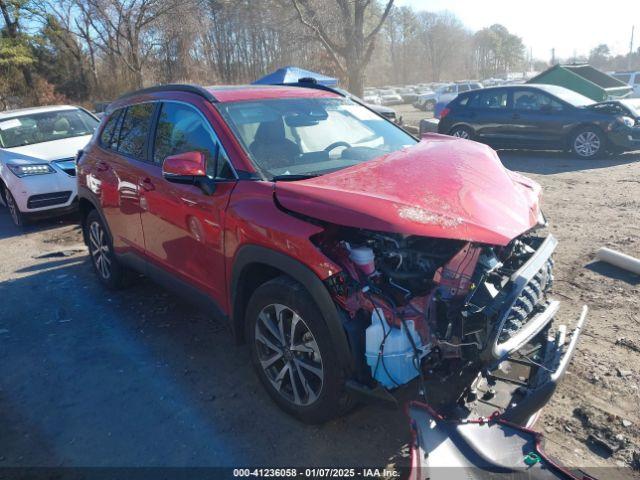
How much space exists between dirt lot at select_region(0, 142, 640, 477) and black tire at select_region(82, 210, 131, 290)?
16 centimetres

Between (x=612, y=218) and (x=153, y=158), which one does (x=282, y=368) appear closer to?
(x=153, y=158)

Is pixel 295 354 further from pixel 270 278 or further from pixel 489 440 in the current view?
pixel 489 440

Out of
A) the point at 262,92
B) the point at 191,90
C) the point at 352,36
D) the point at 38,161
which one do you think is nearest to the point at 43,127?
the point at 38,161

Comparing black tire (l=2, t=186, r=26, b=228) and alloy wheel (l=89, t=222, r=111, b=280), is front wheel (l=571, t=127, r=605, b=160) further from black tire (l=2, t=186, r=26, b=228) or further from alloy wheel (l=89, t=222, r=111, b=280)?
black tire (l=2, t=186, r=26, b=228)

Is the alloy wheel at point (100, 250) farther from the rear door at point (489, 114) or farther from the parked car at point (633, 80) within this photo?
the parked car at point (633, 80)

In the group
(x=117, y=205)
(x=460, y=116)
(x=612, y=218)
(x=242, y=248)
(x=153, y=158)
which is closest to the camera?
(x=242, y=248)

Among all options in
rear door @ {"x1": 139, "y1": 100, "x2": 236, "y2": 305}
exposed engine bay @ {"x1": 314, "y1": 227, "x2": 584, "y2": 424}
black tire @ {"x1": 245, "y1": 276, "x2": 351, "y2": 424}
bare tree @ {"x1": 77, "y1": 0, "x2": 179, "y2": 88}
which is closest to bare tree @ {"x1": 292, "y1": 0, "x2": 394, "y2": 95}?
bare tree @ {"x1": 77, "y1": 0, "x2": 179, "y2": 88}

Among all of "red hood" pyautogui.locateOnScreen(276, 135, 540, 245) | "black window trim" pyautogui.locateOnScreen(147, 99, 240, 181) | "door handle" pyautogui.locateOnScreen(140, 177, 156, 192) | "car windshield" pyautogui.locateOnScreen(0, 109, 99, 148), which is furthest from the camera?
"car windshield" pyautogui.locateOnScreen(0, 109, 99, 148)

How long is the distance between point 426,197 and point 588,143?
9734 millimetres

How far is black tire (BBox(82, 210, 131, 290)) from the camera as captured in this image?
4.94m

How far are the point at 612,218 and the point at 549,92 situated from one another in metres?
5.75

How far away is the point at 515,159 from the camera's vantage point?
37.9 feet

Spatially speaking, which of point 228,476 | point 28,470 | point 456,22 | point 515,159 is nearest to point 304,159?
point 228,476

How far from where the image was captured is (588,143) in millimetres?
10727
